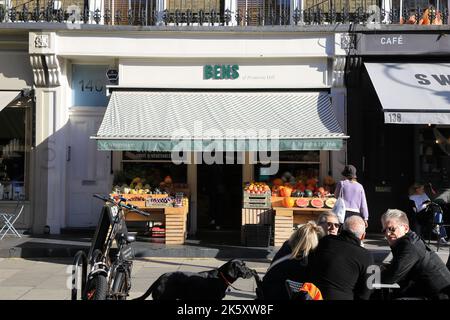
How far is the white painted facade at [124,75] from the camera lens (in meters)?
11.3

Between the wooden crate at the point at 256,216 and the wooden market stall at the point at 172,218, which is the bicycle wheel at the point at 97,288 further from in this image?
the wooden crate at the point at 256,216

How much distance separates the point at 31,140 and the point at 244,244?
5.35 meters

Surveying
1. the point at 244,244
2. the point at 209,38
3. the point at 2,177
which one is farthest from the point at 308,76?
the point at 2,177

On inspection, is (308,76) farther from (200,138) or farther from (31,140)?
(31,140)

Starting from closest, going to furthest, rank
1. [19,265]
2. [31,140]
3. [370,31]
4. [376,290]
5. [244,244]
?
[376,290]
[19,265]
[244,244]
[370,31]
[31,140]

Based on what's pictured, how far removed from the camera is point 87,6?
11711 mm

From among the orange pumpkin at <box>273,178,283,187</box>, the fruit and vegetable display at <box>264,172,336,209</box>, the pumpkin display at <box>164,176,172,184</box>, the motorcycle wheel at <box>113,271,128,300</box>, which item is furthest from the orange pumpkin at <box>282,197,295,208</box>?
the motorcycle wheel at <box>113,271,128,300</box>

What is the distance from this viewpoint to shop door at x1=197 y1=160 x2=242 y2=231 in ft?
39.8

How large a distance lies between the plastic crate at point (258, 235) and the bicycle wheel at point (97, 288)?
5.34 m

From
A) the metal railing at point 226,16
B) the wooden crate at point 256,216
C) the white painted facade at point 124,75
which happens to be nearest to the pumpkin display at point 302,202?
the wooden crate at point 256,216

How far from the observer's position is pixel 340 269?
408 cm
